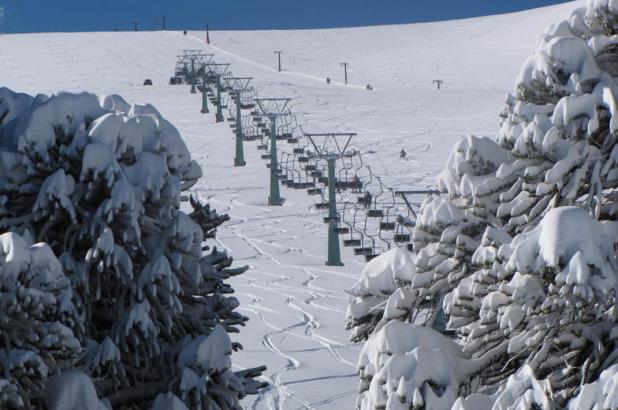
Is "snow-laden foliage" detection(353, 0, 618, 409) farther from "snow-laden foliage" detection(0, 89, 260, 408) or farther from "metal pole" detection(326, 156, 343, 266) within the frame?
"metal pole" detection(326, 156, 343, 266)

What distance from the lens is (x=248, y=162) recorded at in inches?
2559

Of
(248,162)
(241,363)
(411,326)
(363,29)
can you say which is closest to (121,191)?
(411,326)

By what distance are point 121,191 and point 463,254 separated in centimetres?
313

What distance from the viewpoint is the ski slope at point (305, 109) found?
30.1 m

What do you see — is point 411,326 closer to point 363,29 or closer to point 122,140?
point 122,140

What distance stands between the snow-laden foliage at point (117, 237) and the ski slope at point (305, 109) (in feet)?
39.2

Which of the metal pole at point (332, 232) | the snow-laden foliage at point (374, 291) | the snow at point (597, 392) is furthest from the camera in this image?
the metal pole at point (332, 232)

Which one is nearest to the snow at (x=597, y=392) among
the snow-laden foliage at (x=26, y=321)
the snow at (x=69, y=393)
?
the snow-laden foliage at (x=26, y=321)

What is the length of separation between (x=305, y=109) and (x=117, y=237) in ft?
237

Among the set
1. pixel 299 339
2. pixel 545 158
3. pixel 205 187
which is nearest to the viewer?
pixel 545 158

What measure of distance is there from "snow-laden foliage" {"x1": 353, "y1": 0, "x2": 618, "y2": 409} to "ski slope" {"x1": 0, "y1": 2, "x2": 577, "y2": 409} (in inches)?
588

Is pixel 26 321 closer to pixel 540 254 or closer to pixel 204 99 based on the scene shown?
pixel 540 254

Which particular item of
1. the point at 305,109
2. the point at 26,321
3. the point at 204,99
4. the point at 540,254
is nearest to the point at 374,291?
the point at 26,321

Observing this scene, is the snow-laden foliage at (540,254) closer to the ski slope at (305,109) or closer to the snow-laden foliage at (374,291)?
the snow-laden foliage at (374,291)
